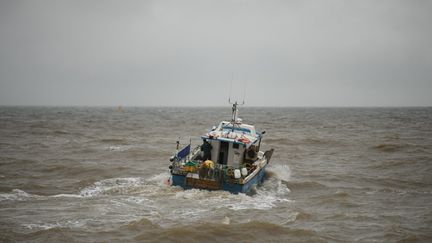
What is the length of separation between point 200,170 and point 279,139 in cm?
2911

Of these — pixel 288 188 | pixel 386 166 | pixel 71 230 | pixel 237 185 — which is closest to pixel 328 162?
pixel 386 166

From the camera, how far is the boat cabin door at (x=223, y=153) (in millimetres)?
20047

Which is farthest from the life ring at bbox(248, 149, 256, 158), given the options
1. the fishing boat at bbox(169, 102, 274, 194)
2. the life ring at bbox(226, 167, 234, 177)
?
the life ring at bbox(226, 167, 234, 177)

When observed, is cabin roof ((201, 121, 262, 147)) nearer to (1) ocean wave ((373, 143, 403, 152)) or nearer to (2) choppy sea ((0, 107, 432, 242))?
(2) choppy sea ((0, 107, 432, 242))

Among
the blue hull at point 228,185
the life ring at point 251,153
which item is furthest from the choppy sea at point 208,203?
the life ring at point 251,153

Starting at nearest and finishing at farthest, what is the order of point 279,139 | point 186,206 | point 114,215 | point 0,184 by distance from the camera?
point 114,215
point 186,206
point 0,184
point 279,139

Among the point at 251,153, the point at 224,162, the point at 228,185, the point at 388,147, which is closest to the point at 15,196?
the point at 228,185

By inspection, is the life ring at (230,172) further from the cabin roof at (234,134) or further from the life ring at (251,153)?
the life ring at (251,153)

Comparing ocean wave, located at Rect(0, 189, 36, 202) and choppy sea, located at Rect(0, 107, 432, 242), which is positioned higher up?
choppy sea, located at Rect(0, 107, 432, 242)

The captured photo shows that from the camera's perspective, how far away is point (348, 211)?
16.0 metres

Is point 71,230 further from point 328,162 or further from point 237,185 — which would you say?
point 328,162

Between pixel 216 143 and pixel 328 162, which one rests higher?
pixel 216 143

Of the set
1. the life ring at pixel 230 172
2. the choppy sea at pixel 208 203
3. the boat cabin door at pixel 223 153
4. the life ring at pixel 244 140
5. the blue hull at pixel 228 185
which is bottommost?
the choppy sea at pixel 208 203

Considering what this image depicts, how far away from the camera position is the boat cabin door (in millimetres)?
20047
